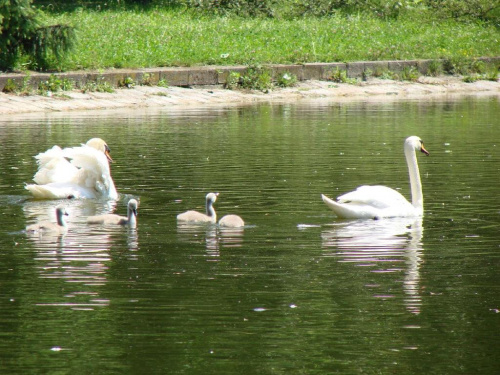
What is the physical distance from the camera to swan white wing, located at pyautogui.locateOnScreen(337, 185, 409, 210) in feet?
33.4

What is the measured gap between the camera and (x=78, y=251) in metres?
8.66

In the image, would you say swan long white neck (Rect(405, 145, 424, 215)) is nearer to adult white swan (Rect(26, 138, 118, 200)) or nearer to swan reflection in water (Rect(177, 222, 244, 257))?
swan reflection in water (Rect(177, 222, 244, 257))

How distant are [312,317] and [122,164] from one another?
346 inches

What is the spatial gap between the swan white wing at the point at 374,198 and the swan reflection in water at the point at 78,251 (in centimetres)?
207

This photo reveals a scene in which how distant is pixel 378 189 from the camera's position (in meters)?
10.3

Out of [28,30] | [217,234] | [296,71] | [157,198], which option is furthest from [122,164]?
[296,71]

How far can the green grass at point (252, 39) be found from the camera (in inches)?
1068

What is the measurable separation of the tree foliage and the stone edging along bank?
695mm

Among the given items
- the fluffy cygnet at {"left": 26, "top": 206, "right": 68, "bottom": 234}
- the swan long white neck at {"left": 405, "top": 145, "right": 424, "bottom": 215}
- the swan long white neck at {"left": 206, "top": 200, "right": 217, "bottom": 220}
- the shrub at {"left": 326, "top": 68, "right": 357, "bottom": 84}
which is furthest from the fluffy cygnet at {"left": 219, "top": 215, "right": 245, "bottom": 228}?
the shrub at {"left": 326, "top": 68, "right": 357, "bottom": 84}

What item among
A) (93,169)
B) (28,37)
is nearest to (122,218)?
(93,169)

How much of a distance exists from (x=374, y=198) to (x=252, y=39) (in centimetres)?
2064

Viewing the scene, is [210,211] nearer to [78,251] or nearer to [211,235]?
[211,235]

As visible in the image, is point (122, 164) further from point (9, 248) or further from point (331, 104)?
point (331, 104)

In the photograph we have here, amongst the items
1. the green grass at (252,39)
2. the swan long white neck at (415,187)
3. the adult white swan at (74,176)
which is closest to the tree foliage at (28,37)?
the green grass at (252,39)
